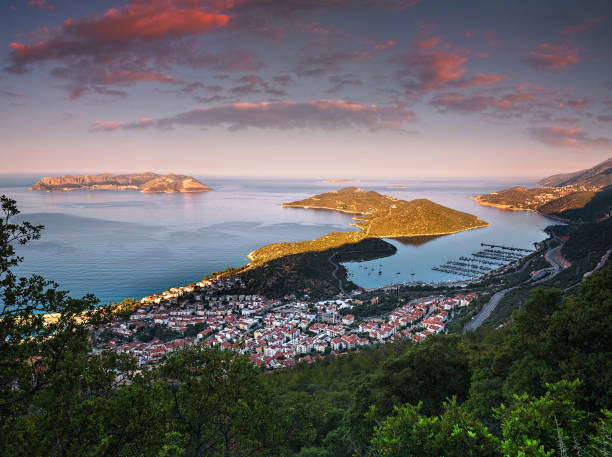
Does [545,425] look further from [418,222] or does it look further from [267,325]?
[418,222]

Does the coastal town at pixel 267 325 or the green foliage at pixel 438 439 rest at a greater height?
the green foliage at pixel 438 439

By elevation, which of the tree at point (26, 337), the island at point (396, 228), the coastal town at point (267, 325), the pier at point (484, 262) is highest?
the tree at point (26, 337)

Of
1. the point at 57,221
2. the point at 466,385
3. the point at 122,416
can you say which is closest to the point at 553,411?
the point at 122,416

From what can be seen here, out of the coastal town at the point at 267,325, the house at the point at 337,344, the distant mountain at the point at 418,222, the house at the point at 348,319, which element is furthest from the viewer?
the distant mountain at the point at 418,222

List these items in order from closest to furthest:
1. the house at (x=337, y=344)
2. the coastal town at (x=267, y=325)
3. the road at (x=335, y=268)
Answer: the coastal town at (x=267, y=325)
the house at (x=337, y=344)
the road at (x=335, y=268)

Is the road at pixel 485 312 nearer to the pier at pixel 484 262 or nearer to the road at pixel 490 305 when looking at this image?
the road at pixel 490 305

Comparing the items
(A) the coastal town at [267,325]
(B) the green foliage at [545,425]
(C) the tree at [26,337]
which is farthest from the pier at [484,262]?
(C) the tree at [26,337]

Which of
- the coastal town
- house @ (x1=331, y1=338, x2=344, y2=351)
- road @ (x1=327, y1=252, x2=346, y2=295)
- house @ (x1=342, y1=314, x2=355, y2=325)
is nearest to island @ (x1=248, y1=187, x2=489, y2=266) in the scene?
road @ (x1=327, y1=252, x2=346, y2=295)

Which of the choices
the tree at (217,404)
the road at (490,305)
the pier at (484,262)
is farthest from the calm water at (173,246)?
the tree at (217,404)

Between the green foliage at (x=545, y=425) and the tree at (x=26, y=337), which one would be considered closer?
the tree at (x=26, y=337)
